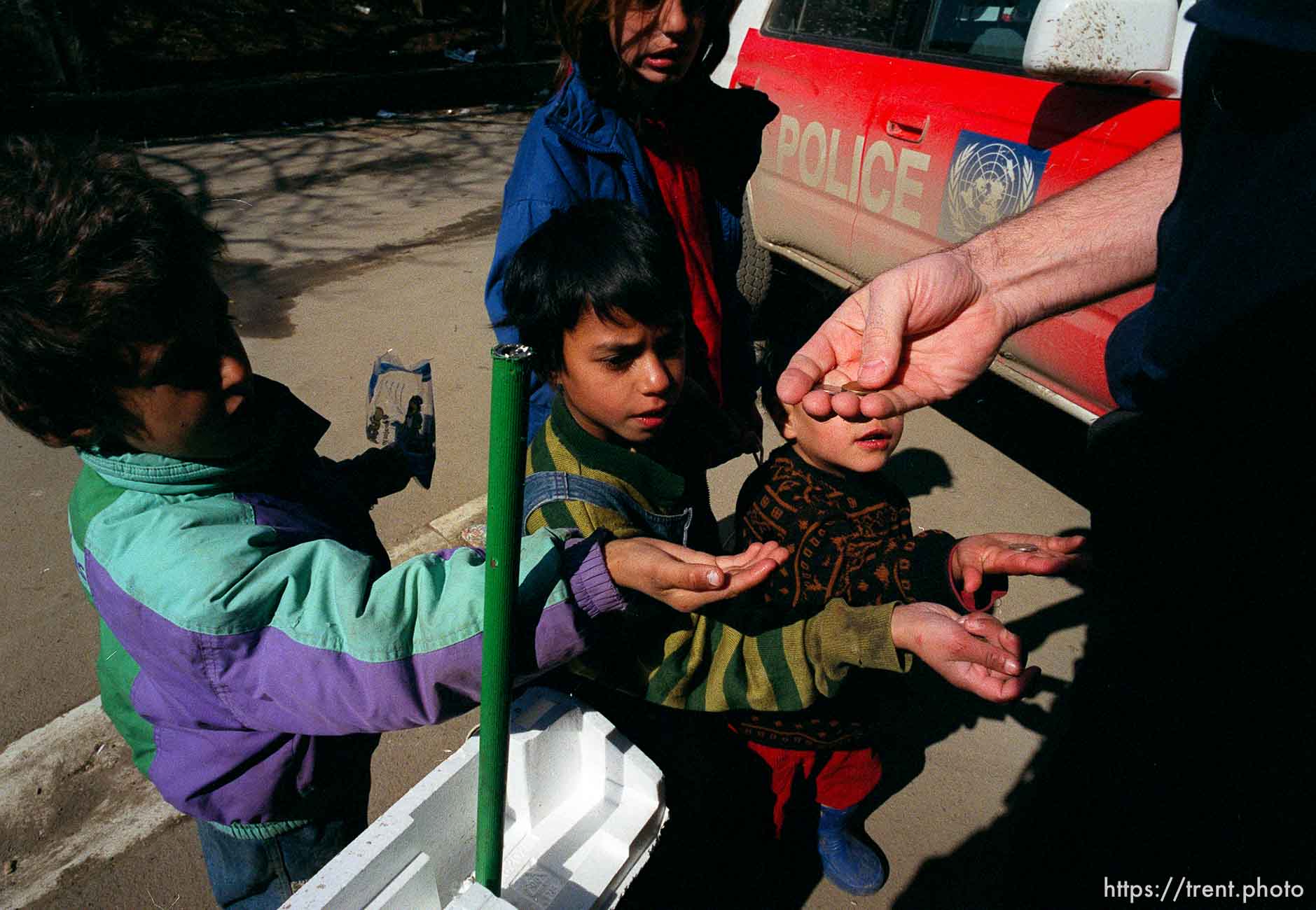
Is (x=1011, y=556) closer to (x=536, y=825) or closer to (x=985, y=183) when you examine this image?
(x=536, y=825)

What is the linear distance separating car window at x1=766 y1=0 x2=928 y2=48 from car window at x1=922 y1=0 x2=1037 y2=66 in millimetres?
94

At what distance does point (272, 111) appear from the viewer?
905 centimetres

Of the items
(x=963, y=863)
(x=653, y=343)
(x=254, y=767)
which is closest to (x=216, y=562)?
(x=254, y=767)

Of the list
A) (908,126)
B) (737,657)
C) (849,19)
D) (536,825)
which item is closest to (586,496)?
(737,657)

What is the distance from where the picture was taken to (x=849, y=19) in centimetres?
378

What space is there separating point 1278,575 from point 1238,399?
23 cm

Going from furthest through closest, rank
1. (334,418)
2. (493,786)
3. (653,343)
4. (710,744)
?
(334,418) < (710,744) < (653,343) < (493,786)

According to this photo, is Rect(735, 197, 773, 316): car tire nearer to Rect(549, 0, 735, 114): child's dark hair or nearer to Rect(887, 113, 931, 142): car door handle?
Rect(887, 113, 931, 142): car door handle

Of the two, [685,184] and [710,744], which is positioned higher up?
[685,184]

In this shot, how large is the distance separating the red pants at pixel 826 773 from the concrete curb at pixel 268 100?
796 cm

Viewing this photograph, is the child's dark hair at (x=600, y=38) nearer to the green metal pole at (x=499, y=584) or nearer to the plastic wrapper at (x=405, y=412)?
the plastic wrapper at (x=405, y=412)

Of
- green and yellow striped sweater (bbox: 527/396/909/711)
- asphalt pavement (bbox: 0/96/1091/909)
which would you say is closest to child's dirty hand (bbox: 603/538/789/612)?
green and yellow striped sweater (bbox: 527/396/909/711)

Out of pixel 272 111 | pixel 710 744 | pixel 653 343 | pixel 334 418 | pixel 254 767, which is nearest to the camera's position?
pixel 254 767

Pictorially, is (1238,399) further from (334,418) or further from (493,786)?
(334,418)
